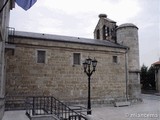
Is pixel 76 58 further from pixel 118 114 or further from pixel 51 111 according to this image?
pixel 51 111

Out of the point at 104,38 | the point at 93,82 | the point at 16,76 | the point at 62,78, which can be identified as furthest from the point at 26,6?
the point at 104,38

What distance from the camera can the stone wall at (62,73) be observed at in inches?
547

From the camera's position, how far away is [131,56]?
1931 centimetres

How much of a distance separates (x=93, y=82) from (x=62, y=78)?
2.78 meters

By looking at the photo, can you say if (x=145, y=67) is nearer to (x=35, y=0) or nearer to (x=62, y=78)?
(x=62, y=78)

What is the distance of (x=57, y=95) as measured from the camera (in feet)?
49.2

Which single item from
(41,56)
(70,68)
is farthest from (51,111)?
(70,68)

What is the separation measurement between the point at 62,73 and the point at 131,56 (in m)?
7.56

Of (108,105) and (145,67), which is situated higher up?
(145,67)

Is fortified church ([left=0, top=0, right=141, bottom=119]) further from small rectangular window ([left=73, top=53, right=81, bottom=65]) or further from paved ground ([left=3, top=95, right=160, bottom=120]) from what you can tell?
paved ground ([left=3, top=95, right=160, bottom=120])

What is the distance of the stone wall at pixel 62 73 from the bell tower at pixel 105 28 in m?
4.08

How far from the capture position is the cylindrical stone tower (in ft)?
61.9

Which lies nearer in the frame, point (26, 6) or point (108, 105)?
point (26, 6)

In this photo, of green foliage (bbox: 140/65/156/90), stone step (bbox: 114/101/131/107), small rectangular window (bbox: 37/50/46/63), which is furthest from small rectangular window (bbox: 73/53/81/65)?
green foliage (bbox: 140/65/156/90)
